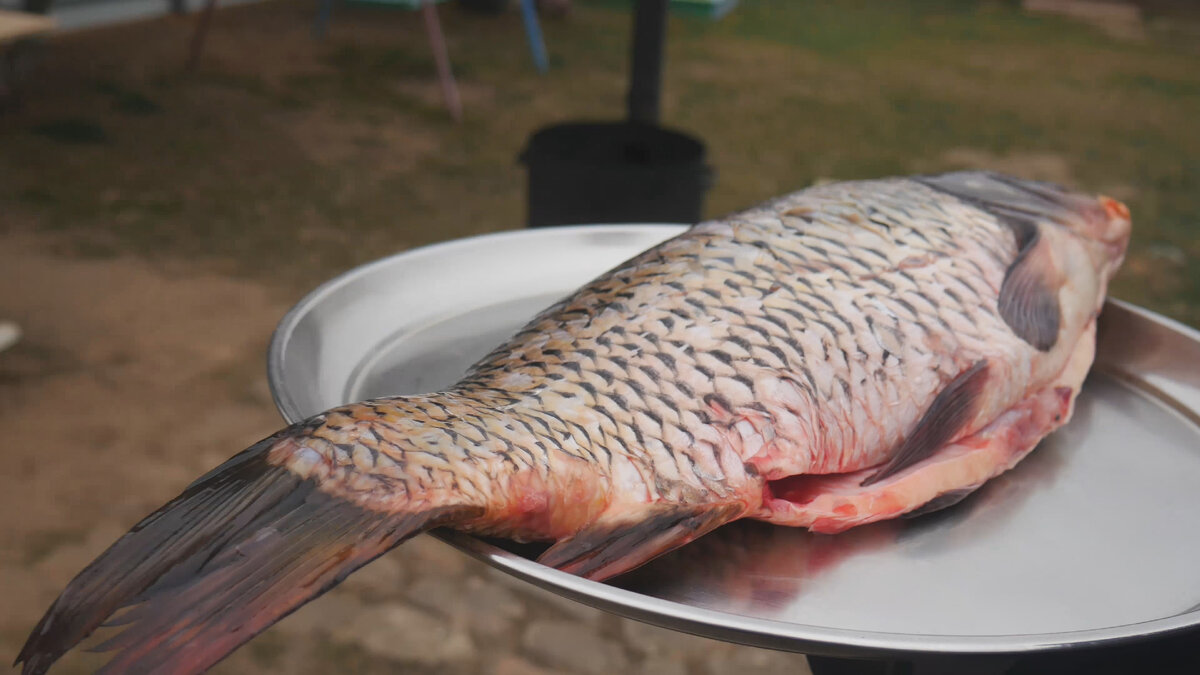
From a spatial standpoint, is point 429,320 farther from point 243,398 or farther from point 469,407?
point 243,398

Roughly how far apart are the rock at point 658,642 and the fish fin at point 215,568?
132 centimetres

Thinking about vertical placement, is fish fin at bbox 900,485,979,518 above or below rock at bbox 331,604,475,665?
above

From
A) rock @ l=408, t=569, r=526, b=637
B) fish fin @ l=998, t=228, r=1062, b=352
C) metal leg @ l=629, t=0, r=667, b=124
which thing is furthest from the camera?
metal leg @ l=629, t=0, r=667, b=124

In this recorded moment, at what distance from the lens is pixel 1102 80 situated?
19.5ft

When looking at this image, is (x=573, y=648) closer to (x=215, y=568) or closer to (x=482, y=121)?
(x=215, y=568)

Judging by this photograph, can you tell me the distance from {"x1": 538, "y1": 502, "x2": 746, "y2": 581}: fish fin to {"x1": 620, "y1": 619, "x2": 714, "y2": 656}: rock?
1.14 m

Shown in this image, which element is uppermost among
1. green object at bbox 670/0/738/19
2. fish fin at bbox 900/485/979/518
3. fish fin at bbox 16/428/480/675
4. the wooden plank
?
fish fin at bbox 16/428/480/675

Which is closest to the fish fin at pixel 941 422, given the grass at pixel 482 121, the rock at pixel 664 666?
the rock at pixel 664 666

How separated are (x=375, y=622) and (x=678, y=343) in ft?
4.03

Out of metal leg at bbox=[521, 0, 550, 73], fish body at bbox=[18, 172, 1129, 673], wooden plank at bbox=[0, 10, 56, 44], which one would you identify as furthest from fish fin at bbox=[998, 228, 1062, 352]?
metal leg at bbox=[521, 0, 550, 73]

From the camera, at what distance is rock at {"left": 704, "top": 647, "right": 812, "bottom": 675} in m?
1.83

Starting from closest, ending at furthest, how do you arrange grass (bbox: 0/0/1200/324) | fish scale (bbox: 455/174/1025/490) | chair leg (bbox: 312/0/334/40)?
fish scale (bbox: 455/174/1025/490) → grass (bbox: 0/0/1200/324) → chair leg (bbox: 312/0/334/40)

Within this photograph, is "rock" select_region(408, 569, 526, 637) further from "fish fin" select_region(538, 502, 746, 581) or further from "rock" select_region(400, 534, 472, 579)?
"fish fin" select_region(538, 502, 746, 581)

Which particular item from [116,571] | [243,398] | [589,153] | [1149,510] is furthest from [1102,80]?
[116,571]
